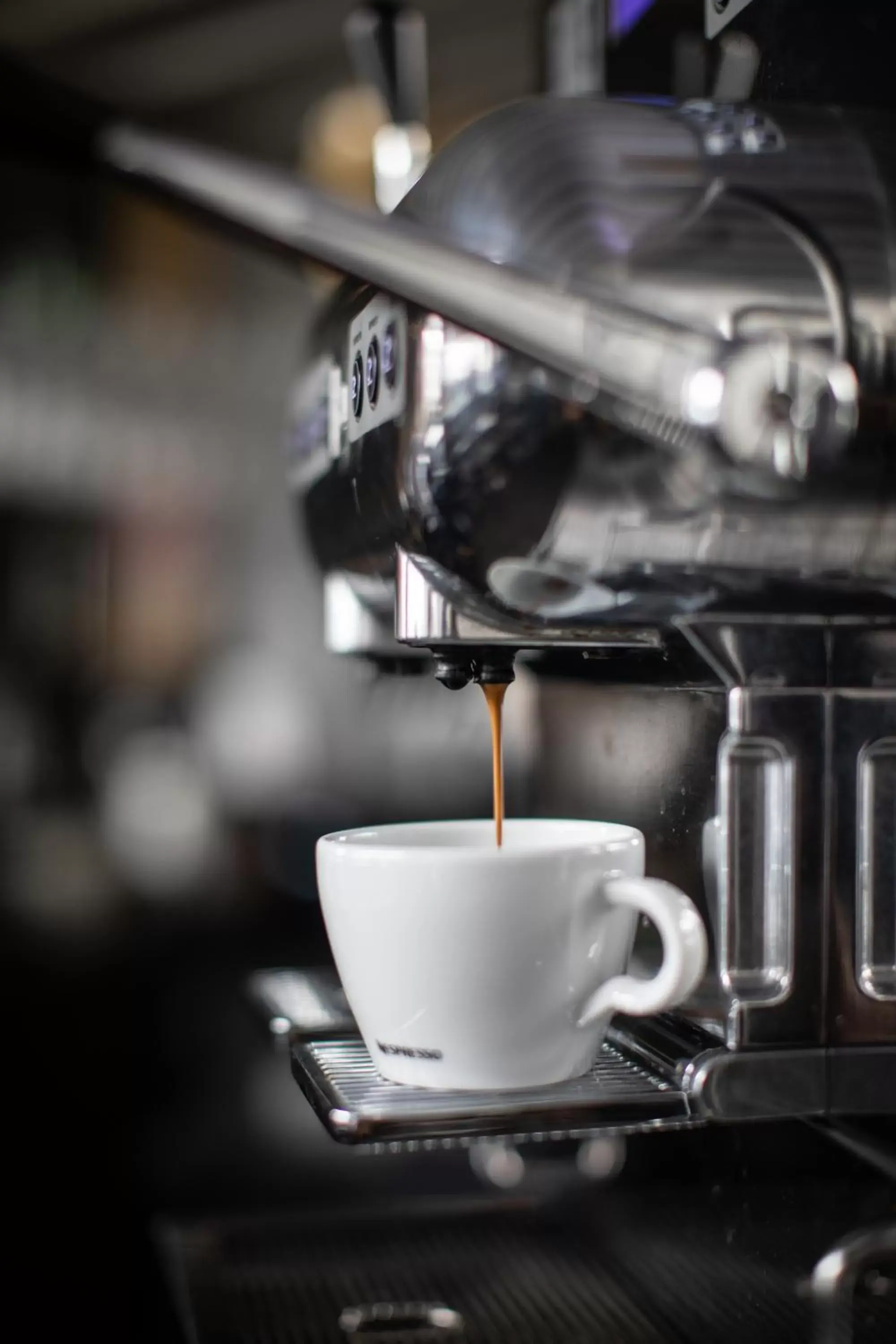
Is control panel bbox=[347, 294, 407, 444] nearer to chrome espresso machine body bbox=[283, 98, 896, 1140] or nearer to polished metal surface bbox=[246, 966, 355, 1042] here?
chrome espresso machine body bbox=[283, 98, 896, 1140]

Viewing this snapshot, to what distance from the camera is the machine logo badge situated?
47 centimetres

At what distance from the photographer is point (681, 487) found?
32cm

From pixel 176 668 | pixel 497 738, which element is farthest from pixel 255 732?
pixel 497 738

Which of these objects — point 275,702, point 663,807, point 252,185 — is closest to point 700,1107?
point 663,807

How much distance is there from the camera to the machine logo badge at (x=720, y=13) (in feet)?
1.55

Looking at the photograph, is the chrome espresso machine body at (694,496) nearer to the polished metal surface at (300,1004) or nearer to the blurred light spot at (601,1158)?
the polished metal surface at (300,1004)

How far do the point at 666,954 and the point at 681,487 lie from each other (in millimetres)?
131

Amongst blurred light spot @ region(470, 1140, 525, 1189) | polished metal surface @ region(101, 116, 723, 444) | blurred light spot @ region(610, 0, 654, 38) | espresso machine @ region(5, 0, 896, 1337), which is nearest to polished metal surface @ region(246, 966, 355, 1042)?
espresso machine @ region(5, 0, 896, 1337)

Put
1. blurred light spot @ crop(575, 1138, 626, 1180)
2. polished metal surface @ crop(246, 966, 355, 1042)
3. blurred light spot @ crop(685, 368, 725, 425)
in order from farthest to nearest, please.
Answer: blurred light spot @ crop(575, 1138, 626, 1180), polished metal surface @ crop(246, 966, 355, 1042), blurred light spot @ crop(685, 368, 725, 425)

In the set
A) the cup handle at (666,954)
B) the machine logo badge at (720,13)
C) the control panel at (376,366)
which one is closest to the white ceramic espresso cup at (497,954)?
the cup handle at (666,954)

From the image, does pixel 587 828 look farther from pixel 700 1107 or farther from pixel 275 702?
pixel 275 702

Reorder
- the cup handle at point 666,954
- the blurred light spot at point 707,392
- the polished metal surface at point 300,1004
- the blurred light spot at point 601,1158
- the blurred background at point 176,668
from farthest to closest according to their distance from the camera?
1. the blurred background at point 176,668
2. the blurred light spot at point 601,1158
3. the polished metal surface at point 300,1004
4. the cup handle at point 666,954
5. the blurred light spot at point 707,392

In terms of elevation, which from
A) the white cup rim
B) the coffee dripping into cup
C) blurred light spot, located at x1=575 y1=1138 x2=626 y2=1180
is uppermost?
the coffee dripping into cup

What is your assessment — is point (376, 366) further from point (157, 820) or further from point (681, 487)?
point (157, 820)
